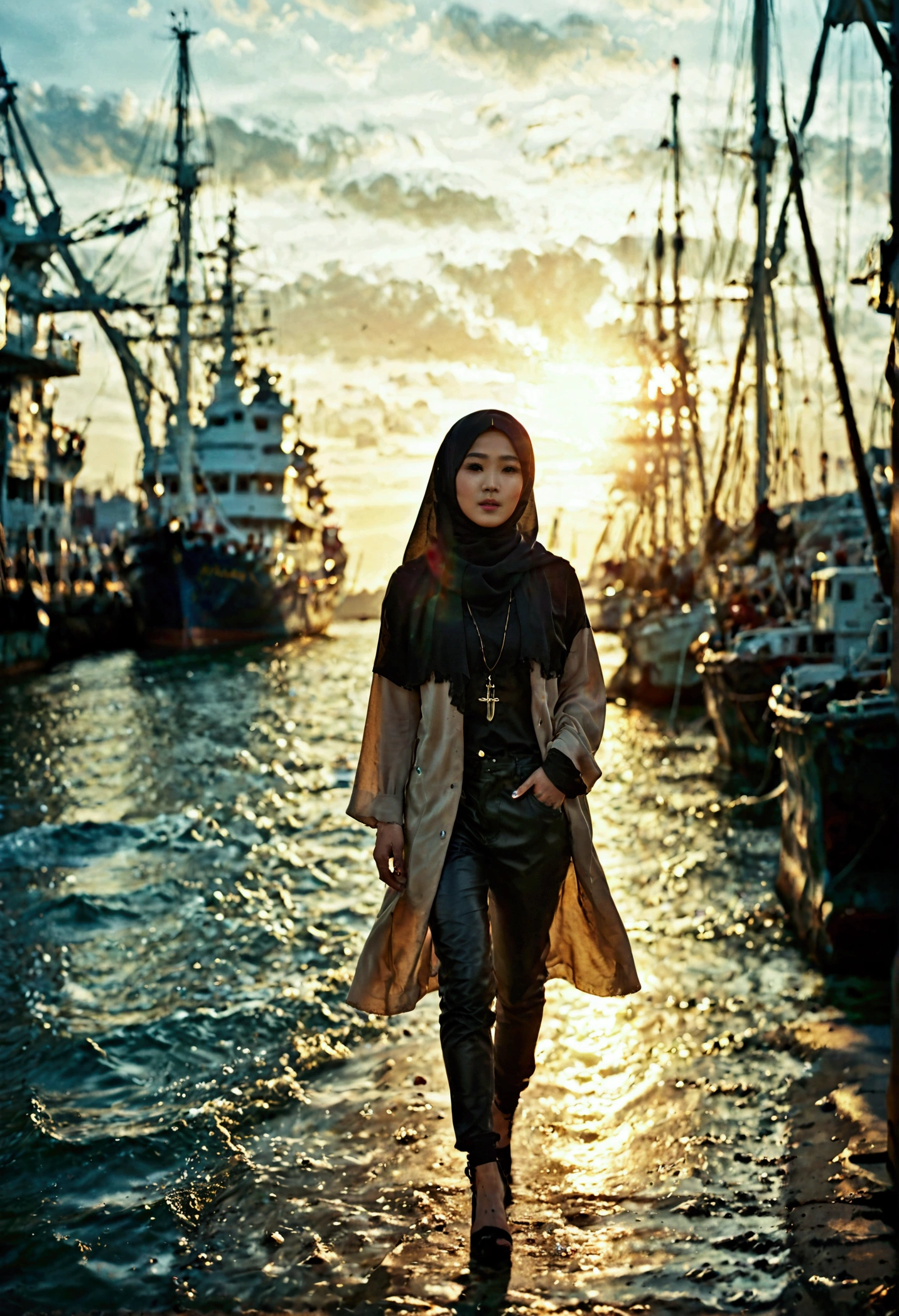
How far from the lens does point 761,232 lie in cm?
2133

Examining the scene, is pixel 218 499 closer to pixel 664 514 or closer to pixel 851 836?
pixel 664 514

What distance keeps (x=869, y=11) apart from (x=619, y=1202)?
554 centimetres

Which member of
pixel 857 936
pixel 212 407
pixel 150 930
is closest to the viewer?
pixel 857 936

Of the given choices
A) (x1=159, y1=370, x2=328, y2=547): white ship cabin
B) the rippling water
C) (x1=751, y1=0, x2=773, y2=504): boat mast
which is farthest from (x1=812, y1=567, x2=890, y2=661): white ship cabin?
(x1=159, y1=370, x2=328, y2=547): white ship cabin

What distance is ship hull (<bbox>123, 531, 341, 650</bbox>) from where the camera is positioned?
4925cm

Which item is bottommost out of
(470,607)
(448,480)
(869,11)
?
(470,607)

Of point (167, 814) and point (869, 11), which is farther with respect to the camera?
point (167, 814)

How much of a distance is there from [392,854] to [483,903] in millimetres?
294

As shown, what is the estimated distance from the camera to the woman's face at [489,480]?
3.40 meters

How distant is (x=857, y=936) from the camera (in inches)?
260

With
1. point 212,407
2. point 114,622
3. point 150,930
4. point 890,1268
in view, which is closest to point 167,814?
point 150,930

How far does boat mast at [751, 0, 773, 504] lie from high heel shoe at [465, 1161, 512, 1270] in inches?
660

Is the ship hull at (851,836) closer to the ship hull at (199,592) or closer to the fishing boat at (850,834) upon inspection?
the fishing boat at (850,834)

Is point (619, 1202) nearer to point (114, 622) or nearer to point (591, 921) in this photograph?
point (591, 921)
